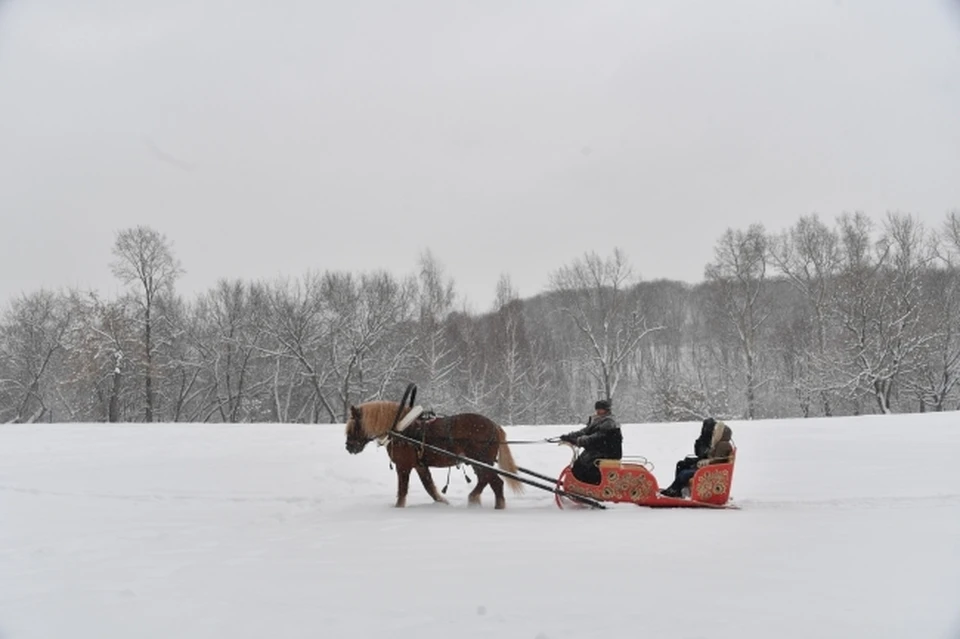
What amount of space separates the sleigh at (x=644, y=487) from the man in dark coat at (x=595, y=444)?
117 mm

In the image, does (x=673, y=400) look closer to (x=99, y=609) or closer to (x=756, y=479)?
(x=756, y=479)

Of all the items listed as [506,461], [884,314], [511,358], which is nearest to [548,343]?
[511,358]

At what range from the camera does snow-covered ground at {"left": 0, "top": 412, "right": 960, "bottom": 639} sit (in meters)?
3.61

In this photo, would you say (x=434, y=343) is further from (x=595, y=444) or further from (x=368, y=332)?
(x=595, y=444)

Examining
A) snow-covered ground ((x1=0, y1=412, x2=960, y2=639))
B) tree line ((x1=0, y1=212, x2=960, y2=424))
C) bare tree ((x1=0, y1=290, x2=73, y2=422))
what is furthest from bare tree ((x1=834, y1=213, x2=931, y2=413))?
bare tree ((x1=0, y1=290, x2=73, y2=422))

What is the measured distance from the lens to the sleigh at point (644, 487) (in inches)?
308

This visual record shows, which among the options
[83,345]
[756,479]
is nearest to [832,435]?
[756,479]

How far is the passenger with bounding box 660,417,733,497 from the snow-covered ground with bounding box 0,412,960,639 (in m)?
0.75

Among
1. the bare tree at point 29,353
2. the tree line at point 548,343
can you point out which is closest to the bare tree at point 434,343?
the tree line at point 548,343

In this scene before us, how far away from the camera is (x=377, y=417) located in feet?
30.1

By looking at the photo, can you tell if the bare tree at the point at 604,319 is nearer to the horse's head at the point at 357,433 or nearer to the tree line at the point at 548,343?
the tree line at the point at 548,343

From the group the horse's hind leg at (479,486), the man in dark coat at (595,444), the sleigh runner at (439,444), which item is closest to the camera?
the man in dark coat at (595,444)

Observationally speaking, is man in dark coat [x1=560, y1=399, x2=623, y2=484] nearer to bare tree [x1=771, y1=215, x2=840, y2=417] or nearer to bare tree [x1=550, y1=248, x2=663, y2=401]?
bare tree [x1=550, y1=248, x2=663, y2=401]

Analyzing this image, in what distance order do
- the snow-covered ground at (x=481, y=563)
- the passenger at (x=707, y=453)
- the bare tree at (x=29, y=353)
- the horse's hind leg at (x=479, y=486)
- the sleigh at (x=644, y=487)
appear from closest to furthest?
the snow-covered ground at (x=481, y=563), the sleigh at (x=644, y=487), the passenger at (x=707, y=453), the horse's hind leg at (x=479, y=486), the bare tree at (x=29, y=353)
